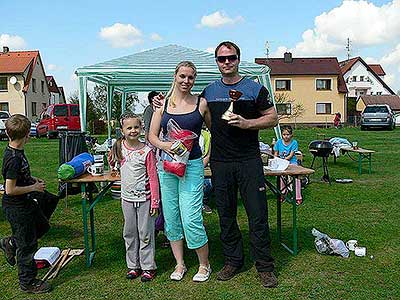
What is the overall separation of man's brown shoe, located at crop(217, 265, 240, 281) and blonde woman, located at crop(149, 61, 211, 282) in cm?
33

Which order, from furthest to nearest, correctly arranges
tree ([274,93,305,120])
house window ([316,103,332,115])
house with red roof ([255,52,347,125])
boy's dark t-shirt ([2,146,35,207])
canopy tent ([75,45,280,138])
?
1. house window ([316,103,332,115])
2. house with red roof ([255,52,347,125])
3. tree ([274,93,305,120])
4. canopy tent ([75,45,280,138])
5. boy's dark t-shirt ([2,146,35,207])

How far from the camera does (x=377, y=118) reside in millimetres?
30766

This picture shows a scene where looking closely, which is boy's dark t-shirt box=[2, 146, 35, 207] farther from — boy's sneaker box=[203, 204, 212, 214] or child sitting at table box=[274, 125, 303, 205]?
child sitting at table box=[274, 125, 303, 205]

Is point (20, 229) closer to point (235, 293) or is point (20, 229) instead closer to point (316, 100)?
point (235, 293)

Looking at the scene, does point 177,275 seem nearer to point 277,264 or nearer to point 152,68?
point 277,264

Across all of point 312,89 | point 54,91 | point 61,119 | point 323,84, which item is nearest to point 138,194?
point 61,119

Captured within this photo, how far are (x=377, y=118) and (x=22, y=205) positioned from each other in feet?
96.6

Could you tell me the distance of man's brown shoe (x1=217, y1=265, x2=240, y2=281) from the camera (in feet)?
14.4

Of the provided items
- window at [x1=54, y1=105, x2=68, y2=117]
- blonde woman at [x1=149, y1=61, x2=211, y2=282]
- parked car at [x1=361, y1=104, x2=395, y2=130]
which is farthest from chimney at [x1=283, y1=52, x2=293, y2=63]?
blonde woman at [x1=149, y1=61, x2=211, y2=282]

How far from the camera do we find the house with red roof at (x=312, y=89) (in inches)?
1829

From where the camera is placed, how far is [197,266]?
15.5 ft

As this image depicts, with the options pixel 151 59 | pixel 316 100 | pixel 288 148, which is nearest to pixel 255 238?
pixel 288 148

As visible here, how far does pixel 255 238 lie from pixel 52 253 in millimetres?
1987

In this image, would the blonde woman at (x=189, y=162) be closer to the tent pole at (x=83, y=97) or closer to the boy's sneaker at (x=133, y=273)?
the boy's sneaker at (x=133, y=273)
